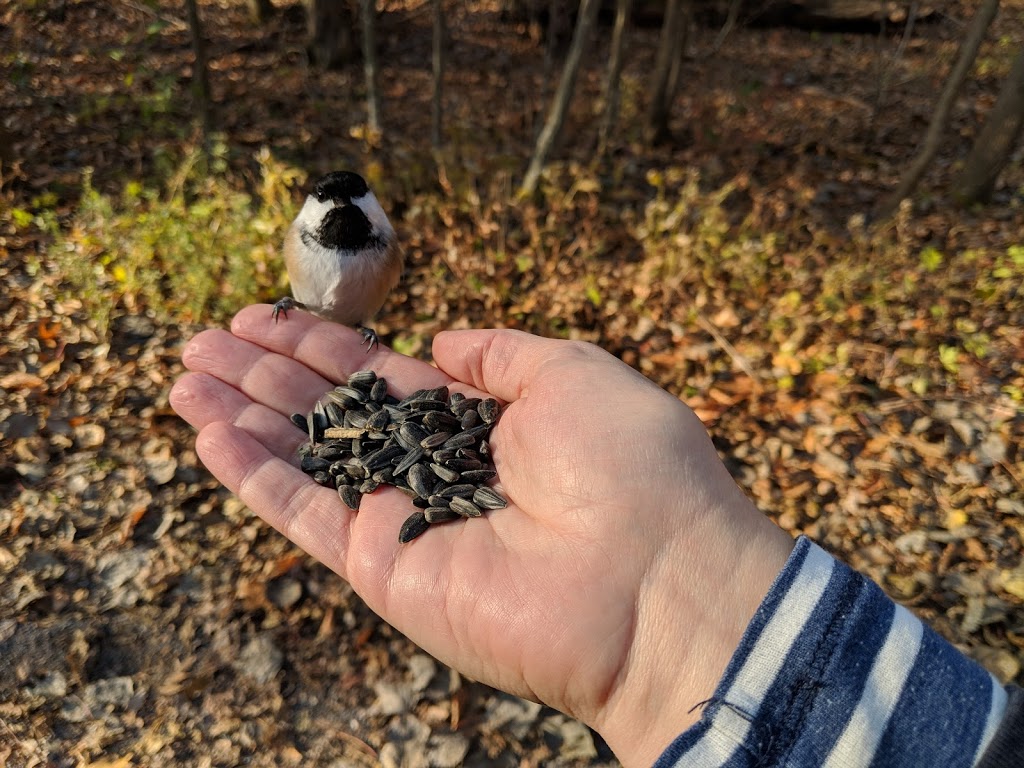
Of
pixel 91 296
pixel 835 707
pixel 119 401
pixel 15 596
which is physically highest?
pixel 835 707

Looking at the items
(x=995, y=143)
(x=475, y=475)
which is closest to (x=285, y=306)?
(x=475, y=475)

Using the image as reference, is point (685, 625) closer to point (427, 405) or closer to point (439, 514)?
point (439, 514)

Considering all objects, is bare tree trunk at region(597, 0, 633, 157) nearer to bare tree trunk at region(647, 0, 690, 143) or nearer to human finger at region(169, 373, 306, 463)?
bare tree trunk at region(647, 0, 690, 143)

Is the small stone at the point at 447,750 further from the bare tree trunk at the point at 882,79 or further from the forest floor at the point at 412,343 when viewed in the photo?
the bare tree trunk at the point at 882,79

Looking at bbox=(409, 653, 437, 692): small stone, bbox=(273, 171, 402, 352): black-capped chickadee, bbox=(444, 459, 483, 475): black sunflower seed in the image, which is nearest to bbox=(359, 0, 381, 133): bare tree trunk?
bbox=(273, 171, 402, 352): black-capped chickadee

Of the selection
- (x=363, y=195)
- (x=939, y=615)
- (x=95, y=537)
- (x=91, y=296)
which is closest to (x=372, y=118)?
(x=91, y=296)

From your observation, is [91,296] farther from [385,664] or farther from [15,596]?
[385,664]
